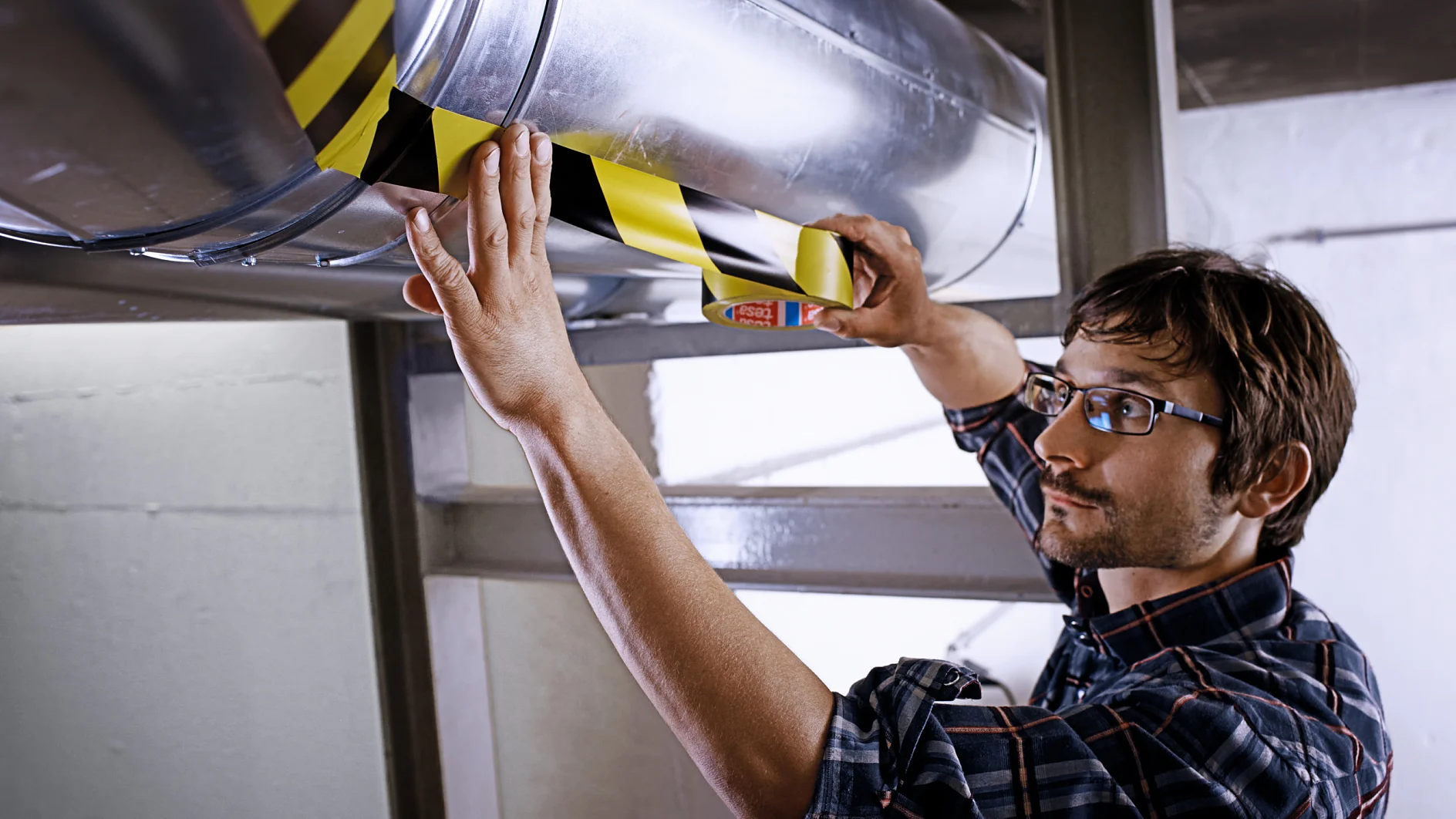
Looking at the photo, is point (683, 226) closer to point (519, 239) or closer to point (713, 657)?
point (519, 239)

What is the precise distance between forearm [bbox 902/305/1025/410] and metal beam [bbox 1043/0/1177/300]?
0.61 feet

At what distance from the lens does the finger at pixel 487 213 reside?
2.31ft

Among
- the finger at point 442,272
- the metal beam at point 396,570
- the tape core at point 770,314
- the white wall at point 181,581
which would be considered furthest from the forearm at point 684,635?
the white wall at point 181,581

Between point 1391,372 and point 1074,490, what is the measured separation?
9.49ft

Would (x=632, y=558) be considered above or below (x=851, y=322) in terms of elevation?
below

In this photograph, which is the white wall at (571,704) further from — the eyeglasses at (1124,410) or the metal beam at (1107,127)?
the eyeglasses at (1124,410)

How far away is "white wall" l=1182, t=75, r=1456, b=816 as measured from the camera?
3301mm

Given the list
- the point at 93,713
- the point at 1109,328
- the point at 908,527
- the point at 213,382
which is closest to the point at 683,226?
the point at 1109,328

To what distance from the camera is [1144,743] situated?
2.83 ft

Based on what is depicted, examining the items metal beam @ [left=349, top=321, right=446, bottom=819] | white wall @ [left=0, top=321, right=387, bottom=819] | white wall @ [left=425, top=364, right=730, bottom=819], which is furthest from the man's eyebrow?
white wall @ [left=425, top=364, right=730, bottom=819]

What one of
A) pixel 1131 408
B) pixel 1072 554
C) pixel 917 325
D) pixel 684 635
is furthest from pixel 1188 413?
pixel 684 635

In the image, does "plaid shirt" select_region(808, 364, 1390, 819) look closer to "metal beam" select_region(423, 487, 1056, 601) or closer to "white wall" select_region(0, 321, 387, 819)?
"metal beam" select_region(423, 487, 1056, 601)

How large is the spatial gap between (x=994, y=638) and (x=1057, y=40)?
3.17 metres

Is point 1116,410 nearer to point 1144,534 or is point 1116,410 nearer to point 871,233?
point 1144,534
